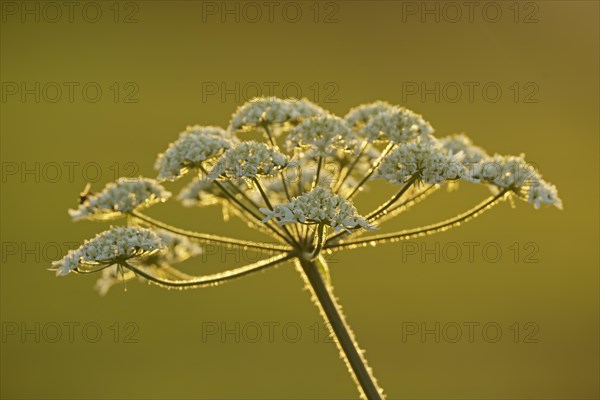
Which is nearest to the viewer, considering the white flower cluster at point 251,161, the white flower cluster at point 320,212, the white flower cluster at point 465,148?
the white flower cluster at point 320,212

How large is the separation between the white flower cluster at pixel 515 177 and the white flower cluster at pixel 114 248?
2.88 m

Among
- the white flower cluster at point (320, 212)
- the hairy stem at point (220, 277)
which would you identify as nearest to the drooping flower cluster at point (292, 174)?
the white flower cluster at point (320, 212)

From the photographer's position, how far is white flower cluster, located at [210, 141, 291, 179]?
648 cm

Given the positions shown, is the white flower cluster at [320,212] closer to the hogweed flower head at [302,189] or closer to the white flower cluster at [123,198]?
the hogweed flower head at [302,189]

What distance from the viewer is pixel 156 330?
21.6 m

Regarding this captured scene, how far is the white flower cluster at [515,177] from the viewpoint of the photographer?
706 cm

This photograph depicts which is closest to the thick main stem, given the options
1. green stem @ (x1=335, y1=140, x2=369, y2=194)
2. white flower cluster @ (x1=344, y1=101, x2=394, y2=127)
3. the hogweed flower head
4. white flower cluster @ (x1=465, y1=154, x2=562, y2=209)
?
the hogweed flower head

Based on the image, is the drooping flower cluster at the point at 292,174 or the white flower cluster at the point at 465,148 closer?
the drooping flower cluster at the point at 292,174

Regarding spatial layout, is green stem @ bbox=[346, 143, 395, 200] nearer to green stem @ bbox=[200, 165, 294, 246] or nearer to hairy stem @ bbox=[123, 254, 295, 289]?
green stem @ bbox=[200, 165, 294, 246]

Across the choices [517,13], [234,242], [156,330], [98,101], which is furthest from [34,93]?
[234,242]

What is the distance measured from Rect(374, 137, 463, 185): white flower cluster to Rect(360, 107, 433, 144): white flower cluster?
45 centimetres

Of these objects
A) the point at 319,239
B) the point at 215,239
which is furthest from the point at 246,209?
the point at 319,239

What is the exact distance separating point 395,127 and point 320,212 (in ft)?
5.76

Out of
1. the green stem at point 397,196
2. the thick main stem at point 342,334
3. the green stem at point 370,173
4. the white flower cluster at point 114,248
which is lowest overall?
the thick main stem at point 342,334
